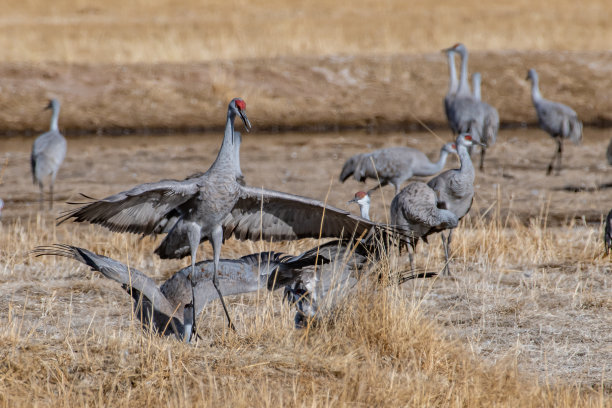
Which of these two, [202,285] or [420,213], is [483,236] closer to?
[420,213]

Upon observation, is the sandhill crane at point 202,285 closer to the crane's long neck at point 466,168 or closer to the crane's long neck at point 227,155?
the crane's long neck at point 227,155

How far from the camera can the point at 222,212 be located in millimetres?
5227

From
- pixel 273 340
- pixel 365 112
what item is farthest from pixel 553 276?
pixel 365 112

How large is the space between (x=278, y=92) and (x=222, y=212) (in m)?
11.1

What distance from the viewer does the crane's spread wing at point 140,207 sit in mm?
4777

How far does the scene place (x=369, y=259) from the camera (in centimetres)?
529

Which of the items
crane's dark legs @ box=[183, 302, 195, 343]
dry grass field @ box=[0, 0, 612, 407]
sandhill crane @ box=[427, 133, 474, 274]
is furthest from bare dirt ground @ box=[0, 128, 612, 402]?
crane's dark legs @ box=[183, 302, 195, 343]

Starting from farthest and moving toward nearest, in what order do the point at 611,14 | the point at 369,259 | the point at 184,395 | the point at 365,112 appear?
the point at 611,14 → the point at 365,112 → the point at 369,259 → the point at 184,395

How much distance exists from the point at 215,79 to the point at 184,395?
12.6m

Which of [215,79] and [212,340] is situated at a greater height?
[215,79]

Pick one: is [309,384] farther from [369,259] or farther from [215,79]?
[215,79]

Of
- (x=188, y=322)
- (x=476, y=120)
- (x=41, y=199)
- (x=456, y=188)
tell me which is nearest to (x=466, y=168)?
(x=456, y=188)

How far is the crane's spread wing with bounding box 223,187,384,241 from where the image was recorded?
5082 mm

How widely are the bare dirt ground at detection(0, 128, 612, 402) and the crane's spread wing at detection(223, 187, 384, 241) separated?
29cm
